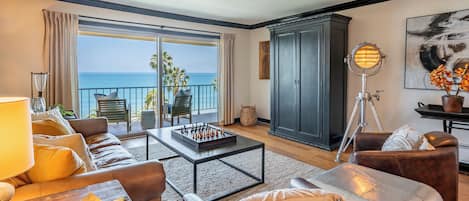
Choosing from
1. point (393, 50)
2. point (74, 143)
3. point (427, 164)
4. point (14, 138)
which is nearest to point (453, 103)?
point (393, 50)

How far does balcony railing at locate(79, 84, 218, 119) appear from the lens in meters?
5.39

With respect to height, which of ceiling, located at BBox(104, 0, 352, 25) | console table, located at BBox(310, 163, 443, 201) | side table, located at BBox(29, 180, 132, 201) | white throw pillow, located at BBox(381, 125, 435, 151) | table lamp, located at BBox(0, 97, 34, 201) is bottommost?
console table, located at BBox(310, 163, 443, 201)

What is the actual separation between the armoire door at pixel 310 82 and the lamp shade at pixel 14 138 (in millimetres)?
3763

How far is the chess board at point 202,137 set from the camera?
8.80ft

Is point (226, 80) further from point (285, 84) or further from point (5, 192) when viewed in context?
point (5, 192)

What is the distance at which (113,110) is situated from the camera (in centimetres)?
473

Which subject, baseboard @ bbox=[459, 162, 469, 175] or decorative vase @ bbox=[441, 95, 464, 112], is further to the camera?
baseboard @ bbox=[459, 162, 469, 175]

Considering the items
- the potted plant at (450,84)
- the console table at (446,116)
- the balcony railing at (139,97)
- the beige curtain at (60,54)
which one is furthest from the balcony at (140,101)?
the potted plant at (450,84)

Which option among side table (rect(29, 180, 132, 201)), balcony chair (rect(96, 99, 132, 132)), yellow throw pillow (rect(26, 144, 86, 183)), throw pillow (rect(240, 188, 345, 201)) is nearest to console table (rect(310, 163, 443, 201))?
throw pillow (rect(240, 188, 345, 201))

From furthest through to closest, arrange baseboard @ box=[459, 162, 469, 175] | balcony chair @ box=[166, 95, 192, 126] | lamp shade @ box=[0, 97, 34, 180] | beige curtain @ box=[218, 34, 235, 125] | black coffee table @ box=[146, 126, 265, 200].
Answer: beige curtain @ box=[218, 34, 235, 125] < balcony chair @ box=[166, 95, 192, 126] < baseboard @ box=[459, 162, 469, 175] < black coffee table @ box=[146, 126, 265, 200] < lamp shade @ box=[0, 97, 34, 180]

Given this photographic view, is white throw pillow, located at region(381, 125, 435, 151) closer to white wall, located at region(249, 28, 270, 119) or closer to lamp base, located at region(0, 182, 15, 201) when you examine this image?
lamp base, located at region(0, 182, 15, 201)

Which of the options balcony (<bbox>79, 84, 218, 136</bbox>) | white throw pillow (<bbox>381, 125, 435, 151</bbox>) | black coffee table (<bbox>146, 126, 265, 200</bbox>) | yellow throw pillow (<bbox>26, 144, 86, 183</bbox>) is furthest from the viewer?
balcony (<bbox>79, 84, 218, 136</bbox>)

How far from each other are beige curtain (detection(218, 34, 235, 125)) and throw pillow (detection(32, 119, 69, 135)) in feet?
12.3

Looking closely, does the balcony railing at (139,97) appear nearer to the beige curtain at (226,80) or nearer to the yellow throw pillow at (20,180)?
the beige curtain at (226,80)
